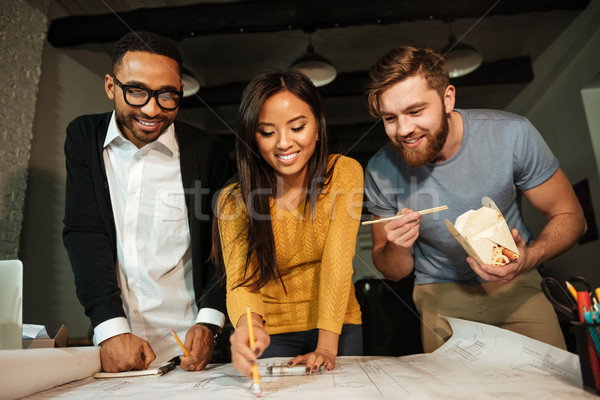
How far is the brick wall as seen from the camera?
3.23 m

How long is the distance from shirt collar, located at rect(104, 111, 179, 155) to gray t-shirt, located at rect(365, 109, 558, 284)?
0.79 metres

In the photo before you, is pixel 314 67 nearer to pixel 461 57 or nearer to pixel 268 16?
pixel 268 16

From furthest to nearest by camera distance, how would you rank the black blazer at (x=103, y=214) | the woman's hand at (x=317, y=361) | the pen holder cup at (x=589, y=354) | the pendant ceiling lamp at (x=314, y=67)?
the pendant ceiling lamp at (x=314, y=67), the black blazer at (x=103, y=214), the woman's hand at (x=317, y=361), the pen holder cup at (x=589, y=354)

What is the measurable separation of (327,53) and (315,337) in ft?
13.3

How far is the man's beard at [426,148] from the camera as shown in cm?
151

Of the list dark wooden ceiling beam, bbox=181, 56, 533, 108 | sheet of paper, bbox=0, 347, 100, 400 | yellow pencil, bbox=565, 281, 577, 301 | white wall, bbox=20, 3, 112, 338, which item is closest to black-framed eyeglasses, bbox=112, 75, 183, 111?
sheet of paper, bbox=0, 347, 100, 400

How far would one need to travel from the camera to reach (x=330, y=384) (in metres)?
0.93

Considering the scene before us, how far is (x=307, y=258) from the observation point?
145cm

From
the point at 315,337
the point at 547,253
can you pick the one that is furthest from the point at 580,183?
the point at 315,337

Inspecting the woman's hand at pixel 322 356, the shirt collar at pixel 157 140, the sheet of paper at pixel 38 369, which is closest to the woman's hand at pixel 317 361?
the woman's hand at pixel 322 356

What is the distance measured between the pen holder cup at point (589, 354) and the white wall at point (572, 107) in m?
3.51

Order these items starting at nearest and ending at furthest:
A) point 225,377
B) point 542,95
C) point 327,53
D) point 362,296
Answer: point 225,377, point 362,296, point 542,95, point 327,53

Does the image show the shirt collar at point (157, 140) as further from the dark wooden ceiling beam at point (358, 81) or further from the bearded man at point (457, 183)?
the dark wooden ceiling beam at point (358, 81)

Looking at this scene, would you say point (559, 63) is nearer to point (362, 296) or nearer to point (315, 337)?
point (362, 296)
